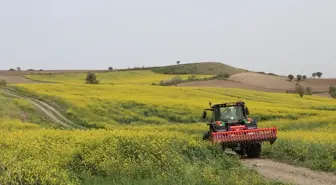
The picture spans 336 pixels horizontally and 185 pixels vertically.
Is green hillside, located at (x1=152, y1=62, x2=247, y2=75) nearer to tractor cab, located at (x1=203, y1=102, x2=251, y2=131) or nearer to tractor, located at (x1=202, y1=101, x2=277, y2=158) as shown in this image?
tractor cab, located at (x1=203, y1=102, x2=251, y2=131)

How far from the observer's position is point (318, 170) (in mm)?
15336

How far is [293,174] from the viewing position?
14.5 m

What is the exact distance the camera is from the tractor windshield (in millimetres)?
20516

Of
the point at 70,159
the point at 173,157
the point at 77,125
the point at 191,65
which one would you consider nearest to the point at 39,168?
the point at 70,159

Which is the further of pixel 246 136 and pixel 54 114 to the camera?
pixel 54 114

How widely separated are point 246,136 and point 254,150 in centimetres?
145

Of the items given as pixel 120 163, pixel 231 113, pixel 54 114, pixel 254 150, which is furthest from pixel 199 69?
pixel 120 163

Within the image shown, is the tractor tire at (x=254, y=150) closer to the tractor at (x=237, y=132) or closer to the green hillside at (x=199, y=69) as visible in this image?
the tractor at (x=237, y=132)

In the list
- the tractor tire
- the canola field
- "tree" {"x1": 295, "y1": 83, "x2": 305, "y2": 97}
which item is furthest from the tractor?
"tree" {"x1": 295, "y1": 83, "x2": 305, "y2": 97}

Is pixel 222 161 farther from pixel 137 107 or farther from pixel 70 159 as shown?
pixel 137 107

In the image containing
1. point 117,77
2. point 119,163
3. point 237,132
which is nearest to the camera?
point 119,163

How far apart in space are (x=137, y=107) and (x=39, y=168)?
127ft

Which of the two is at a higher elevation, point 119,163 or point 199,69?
point 199,69

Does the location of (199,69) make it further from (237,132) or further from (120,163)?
(120,163)
